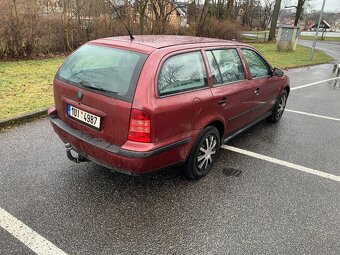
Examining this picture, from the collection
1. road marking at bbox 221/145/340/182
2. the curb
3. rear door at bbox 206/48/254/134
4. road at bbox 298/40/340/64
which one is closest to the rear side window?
rear door at bbox 206/48/254/134

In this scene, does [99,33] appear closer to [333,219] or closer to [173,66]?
[173,66]

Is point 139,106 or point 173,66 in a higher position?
point 173,66

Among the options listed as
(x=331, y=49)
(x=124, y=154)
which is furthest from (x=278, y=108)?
(x=331, y=49)

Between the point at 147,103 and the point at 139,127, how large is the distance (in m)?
0.24

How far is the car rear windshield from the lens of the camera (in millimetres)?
2889

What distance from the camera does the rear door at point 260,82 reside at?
4.50 metres

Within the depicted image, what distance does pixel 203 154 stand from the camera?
3646mm

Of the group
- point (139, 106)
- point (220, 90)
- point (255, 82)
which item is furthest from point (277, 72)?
point (139, 106)

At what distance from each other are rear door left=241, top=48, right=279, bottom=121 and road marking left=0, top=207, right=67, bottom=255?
3.38 m

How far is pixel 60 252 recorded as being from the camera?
2.47 metres

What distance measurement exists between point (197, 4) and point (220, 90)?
21.9 metres


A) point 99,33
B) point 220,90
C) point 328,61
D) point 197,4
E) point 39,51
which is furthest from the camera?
point 197,4

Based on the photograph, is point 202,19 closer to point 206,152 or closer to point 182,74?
point 206,152

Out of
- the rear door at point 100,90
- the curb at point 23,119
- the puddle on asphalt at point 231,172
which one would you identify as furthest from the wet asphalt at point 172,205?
the rear door at point 100,90
